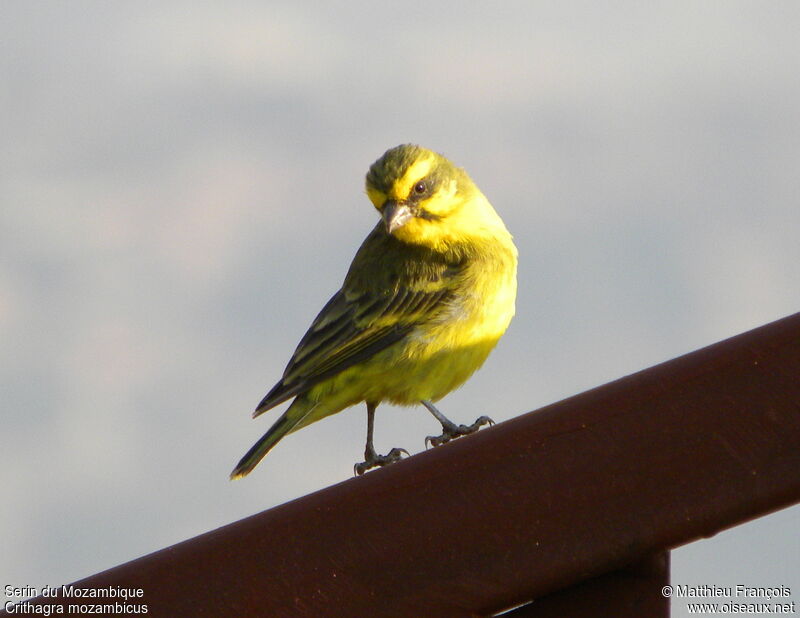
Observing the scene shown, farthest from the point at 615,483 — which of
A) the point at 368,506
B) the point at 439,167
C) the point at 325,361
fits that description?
the point at 439,167

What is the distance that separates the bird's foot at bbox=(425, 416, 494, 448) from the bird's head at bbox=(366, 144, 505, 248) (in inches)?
49.8

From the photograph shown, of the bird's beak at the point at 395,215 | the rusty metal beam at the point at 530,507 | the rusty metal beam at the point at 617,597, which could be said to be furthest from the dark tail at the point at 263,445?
the rusty metal beam at the point at 617,597

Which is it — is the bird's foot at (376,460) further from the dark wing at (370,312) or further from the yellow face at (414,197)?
the yellow face at (414,197)

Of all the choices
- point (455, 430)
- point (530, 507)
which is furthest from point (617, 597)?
point (455, 430)

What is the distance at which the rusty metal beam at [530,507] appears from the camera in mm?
2795

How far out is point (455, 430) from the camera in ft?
24.2

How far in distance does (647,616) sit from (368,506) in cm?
70

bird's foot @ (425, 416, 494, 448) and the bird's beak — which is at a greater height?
the bird's beak

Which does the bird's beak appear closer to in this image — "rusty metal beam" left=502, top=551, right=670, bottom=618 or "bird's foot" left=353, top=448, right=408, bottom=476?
"bird's foot" left=353, top=448, right=408, bottom=476

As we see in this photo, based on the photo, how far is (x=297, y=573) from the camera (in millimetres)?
3037

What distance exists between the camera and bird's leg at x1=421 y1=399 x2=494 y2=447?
696cm

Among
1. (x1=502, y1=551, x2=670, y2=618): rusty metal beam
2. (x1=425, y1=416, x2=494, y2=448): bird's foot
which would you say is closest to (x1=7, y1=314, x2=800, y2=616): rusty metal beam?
(x1=502, y1=551, x2=670, y2=618): rusty metal beam

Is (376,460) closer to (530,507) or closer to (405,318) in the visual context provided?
(405,318)

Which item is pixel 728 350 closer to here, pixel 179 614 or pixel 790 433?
pixel 790 433
